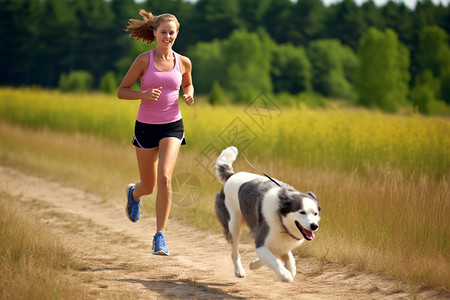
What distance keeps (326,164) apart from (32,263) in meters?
5.20

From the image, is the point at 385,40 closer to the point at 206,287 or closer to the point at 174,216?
the point at 174,216

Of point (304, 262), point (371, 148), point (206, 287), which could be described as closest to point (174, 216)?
point (304, 262)

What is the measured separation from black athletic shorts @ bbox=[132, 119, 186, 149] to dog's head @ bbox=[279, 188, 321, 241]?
4.84 ft

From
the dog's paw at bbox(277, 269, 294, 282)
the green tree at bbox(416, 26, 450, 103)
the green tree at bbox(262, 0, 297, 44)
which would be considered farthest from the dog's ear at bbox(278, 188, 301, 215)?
the green tree at bbox(262, 0, 297, 44)

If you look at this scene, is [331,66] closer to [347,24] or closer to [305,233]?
[347,24]

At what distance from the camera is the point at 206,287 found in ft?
16.6

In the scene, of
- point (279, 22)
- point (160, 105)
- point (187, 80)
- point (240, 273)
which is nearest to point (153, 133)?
point (160, 105)

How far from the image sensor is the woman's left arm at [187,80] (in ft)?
18.9

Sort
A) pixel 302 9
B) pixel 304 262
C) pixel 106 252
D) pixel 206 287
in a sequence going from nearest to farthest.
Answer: pixel 206 287 < pixel 304 262 < pixel 106 252 < pixel 302 9

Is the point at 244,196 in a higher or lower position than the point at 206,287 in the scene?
higher

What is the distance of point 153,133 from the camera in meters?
5.63

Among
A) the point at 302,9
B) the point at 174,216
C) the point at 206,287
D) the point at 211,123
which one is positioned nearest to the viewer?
the point at 206,287

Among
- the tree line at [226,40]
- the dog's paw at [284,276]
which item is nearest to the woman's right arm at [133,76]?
the dog's paw at [284,276]

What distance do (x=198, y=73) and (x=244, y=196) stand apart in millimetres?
60120
